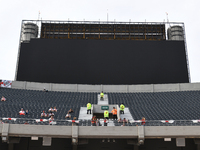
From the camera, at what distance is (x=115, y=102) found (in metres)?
29.0

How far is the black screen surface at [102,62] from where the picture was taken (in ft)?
121

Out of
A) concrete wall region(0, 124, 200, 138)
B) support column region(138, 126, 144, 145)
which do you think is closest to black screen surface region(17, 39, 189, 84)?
concrete wall region(0, 124, 200, 138)

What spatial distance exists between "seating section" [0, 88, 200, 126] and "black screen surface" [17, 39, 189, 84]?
13.9 ft

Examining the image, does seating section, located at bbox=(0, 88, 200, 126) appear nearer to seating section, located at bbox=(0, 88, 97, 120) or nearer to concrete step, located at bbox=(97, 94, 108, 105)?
seating section, located at bbox=(0, 88, 97, 120)

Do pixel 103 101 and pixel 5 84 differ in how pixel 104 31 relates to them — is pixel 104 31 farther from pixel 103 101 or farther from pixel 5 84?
pixel 5 84

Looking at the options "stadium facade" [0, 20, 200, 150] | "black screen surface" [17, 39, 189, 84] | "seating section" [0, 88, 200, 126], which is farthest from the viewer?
"black screen surface" [17, 39, 189, 84]

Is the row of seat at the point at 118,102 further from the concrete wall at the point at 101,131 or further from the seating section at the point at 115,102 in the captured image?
the concrete wall at the point at 101,131

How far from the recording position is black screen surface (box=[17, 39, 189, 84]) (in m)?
36.8

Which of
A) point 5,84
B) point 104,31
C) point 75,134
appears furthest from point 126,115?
point 104,31

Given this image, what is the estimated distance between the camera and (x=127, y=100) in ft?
98.1

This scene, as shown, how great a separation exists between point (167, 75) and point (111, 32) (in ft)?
43.8

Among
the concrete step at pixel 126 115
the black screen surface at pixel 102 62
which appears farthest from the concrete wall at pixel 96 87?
the concrete step at pixel 126 115

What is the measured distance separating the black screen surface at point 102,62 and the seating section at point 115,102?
A: 425cm

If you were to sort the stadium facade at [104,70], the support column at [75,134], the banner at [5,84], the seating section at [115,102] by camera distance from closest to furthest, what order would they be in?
the support column at [75,134] < the seating section at [115,102] < the stadium facade at [104,70] < the banner at [5,84]
